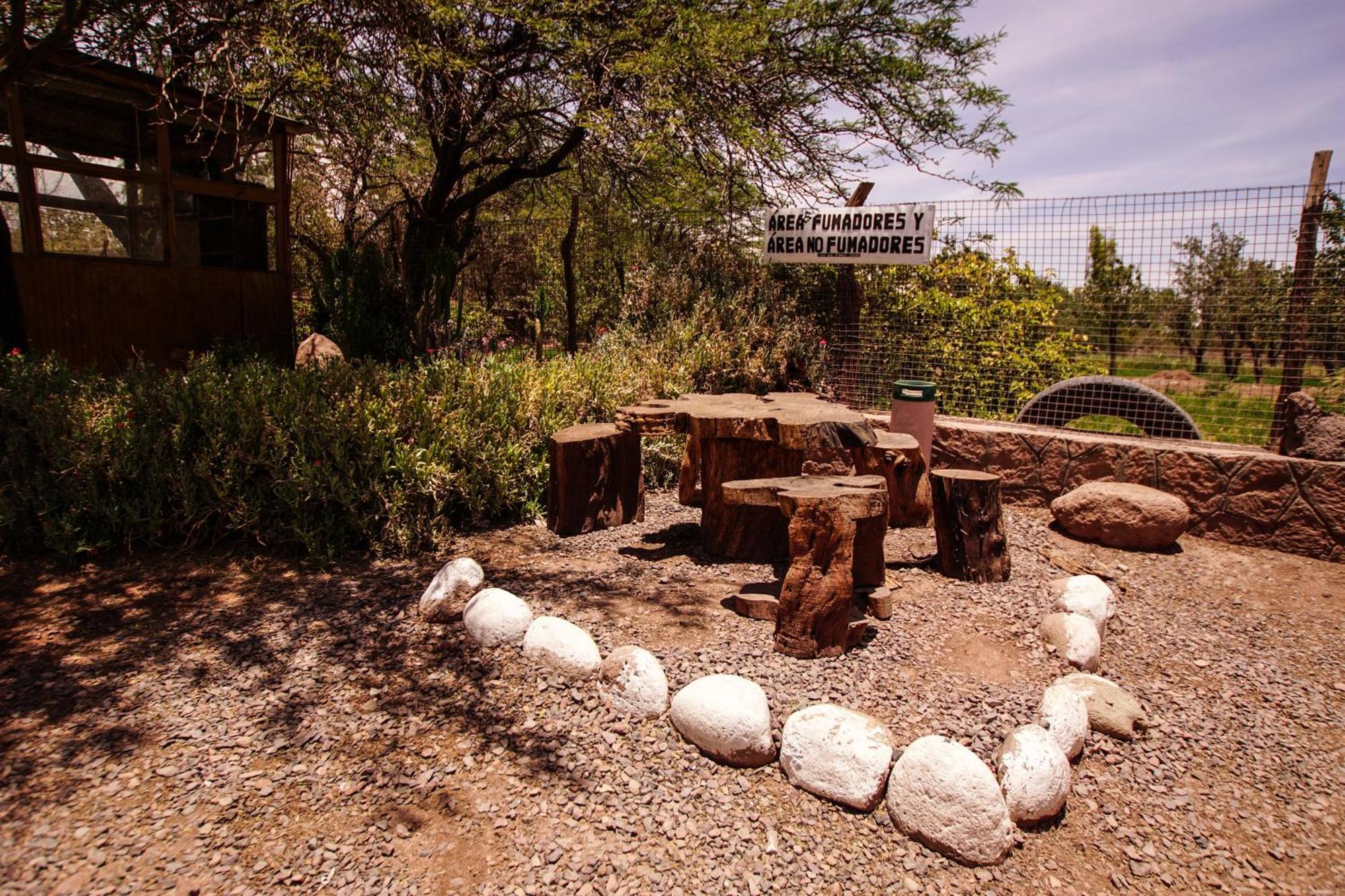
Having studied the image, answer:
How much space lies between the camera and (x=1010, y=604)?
11.7 ft

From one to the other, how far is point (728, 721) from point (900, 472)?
8.78 ft

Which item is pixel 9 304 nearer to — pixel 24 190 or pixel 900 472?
pixel 24 190

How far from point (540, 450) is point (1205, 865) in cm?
376

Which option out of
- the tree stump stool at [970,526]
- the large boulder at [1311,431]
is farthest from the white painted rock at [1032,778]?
the large boulder at [1311,431]

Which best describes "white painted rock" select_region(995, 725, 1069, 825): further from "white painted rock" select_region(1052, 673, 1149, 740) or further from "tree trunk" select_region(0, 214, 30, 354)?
"tree trunk" select_region(0, 214, 30, 354)

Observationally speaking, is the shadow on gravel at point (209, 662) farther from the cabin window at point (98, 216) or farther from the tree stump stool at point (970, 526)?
the cabin window at point (98, 216)

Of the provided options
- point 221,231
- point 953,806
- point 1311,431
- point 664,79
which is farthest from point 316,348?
point 1311,431

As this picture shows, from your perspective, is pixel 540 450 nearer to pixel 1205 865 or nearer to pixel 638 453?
pixel 638 453

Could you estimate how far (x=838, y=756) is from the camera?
227 cm

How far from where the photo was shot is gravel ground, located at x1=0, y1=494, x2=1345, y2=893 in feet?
6.61

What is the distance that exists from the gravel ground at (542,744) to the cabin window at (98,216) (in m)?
5.06

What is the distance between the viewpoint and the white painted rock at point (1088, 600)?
11.4ft

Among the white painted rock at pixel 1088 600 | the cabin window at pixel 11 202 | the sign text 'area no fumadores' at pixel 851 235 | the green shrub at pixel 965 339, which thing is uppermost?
the cabin window at pixel 11 202

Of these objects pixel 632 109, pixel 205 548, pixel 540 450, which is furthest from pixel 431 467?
pixel 632 109
